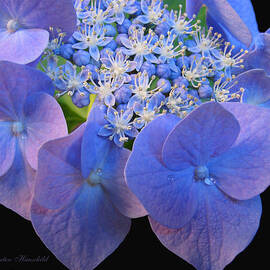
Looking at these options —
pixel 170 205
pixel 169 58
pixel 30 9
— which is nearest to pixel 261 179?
pixel 170 205

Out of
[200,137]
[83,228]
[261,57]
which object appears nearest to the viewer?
[200,137]

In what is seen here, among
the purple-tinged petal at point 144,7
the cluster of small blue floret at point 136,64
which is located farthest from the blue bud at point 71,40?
the purple-tinged petal at point 144,7

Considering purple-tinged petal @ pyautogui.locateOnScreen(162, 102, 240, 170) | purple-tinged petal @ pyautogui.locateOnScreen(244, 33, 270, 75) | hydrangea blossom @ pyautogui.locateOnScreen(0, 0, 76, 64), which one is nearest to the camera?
purple-tinged petal @ pyautogui.locateOnScreen(162, 102, 240, 170)

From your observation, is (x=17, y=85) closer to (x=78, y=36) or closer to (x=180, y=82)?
(x=78, y=36)

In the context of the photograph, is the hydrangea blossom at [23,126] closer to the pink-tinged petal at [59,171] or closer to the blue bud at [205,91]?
the pink-tinged petal at [59,171]

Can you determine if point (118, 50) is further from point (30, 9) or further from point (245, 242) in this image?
point (245, 242)

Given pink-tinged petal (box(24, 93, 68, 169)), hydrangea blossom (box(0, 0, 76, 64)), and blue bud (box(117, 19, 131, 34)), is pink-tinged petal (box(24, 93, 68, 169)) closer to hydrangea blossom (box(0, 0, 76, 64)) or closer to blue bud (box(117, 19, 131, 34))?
hydrangea blossom (box(0, 0, 76, 64))

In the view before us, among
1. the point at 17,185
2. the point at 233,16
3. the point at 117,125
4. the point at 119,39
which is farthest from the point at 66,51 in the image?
the point at 233,16

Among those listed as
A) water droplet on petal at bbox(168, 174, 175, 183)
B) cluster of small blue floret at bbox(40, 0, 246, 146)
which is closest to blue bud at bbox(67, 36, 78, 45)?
cluster of small blue floret at bbox(40, 0, 246, 146)
